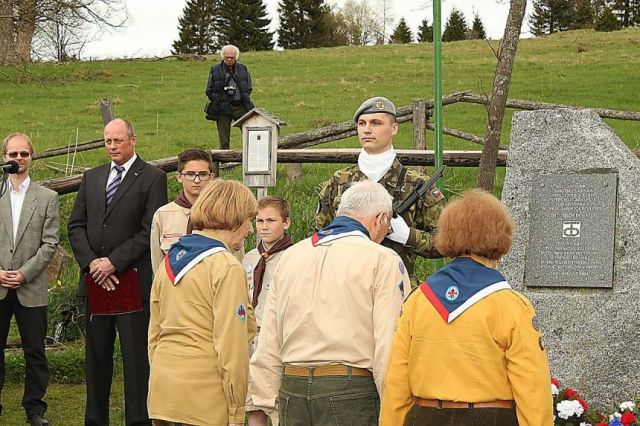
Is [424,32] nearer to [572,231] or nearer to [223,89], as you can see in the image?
[223,89]

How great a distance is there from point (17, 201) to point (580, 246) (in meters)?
3.88

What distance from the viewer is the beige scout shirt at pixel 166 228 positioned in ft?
22.4

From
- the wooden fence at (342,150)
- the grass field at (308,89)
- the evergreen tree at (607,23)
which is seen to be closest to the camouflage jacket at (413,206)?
the wooden fence at (342,150)

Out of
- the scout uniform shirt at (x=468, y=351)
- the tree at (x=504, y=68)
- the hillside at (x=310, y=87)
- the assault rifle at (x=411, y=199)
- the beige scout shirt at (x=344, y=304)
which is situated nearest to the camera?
the scout uniform shirt at (x=468, y=351)

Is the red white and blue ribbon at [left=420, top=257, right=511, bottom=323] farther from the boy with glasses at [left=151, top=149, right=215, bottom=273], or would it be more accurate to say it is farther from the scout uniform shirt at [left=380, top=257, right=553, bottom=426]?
the boy with glasses at [left=151, top=149, right=215, bottom=273]

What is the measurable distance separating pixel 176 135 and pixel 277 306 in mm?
17676

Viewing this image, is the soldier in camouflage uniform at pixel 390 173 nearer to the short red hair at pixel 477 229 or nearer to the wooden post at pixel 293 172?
the short red hair at pixel 477 229

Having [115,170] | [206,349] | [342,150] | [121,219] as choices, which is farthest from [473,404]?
[342,150]

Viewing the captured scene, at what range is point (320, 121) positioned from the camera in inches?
902

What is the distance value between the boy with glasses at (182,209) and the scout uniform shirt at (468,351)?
2.99 m

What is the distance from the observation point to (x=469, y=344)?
392 centimetres

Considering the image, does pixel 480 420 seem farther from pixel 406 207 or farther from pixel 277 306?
pixel 406 207

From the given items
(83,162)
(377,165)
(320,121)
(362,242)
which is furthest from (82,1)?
(362,242)

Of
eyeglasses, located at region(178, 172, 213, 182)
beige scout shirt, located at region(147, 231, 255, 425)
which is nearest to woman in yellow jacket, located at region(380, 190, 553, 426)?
beige scout shirt, located at region(147, 231, 255, 425)
